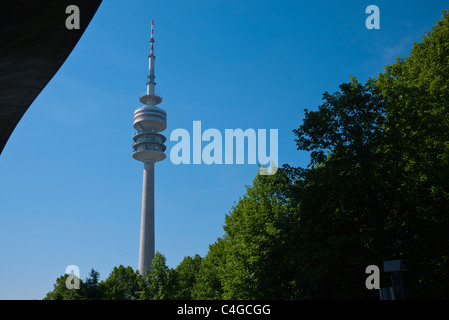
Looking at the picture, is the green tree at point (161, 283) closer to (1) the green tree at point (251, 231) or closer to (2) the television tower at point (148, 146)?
(1) the green tree at point (251, 231)

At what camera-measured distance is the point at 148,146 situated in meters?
118

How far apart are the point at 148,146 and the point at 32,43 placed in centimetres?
11079

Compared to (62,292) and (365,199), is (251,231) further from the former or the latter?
(62,292)

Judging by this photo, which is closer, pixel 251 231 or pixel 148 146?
pixel 251 231

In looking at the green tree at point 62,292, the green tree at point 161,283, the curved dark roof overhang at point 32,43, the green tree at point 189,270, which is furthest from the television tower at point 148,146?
the curved dark roof overhang at point 32,43

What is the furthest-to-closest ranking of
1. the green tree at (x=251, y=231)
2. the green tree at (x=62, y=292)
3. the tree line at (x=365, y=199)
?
1. the green tree at (x=62, y=292)
2. the green tree at (x=251, y=231)
3. the tree line at (x=365, y=199)

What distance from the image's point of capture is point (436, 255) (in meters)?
18.8

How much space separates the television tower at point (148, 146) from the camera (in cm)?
10888

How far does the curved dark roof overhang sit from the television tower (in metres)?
99.7

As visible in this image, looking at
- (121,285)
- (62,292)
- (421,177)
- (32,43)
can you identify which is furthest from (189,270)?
(32,43)

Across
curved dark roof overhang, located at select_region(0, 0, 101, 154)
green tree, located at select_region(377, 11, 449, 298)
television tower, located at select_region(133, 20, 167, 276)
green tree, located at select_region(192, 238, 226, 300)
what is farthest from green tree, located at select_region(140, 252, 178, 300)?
television tower, located at select_region(133, 20, 167, 276)

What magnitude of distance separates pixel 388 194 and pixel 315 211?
3368 mm

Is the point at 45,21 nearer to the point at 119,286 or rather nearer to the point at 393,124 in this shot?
the point at 393,124

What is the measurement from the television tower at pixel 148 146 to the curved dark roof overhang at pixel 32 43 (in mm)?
99738
